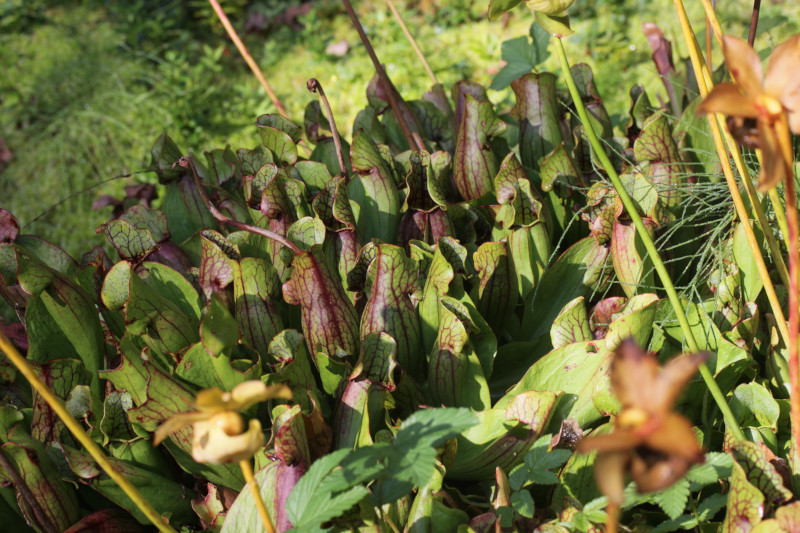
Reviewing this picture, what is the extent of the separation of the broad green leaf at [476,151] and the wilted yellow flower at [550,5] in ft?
1.36

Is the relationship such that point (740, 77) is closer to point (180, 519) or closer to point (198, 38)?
point (180, 519)

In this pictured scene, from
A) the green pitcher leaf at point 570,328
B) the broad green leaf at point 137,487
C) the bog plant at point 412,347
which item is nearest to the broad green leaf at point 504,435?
the bog plant at point 412,347

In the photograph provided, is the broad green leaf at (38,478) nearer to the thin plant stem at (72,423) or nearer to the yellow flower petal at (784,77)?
the thin plant stem at (72,423)

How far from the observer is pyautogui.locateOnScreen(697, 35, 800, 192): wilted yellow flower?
1.39 feet

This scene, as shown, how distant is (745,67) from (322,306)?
58 centimetres

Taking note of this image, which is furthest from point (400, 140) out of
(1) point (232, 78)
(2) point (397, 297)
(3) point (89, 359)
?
(1) point (232, 78)

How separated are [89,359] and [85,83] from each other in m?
2.59

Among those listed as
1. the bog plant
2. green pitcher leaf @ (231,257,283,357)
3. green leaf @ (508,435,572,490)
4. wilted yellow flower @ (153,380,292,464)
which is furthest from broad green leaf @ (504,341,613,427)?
wilted yellow flower @ (153,380,292,464)

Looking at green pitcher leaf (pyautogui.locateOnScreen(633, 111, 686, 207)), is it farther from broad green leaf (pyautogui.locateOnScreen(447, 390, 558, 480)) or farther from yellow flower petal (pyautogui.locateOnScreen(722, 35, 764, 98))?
yellow flower petal (pyautogui.locateOnScreen(722, 35, 764, 98))

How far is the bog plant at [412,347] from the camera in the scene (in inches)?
27.9

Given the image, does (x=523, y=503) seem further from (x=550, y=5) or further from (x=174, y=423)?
(x=550, y=5)

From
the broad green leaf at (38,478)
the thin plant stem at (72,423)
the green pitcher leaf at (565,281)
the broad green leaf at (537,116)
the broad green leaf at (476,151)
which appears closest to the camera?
the thin plant stem at (72,423)

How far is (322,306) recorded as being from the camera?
2.91ft

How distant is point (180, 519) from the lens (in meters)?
0.88
